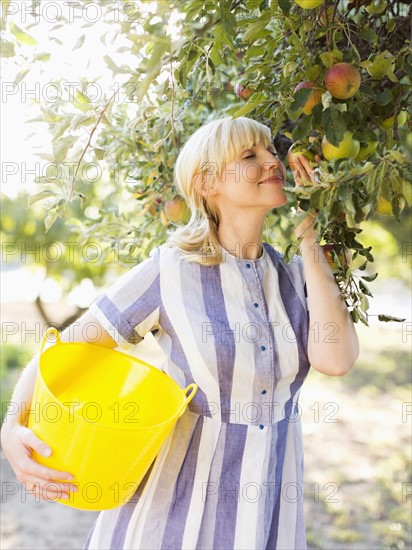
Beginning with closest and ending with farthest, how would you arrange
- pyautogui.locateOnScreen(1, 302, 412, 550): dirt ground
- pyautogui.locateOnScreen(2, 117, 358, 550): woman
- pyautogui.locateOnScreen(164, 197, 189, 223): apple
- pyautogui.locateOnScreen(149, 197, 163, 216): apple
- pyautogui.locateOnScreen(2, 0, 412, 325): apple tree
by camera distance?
pyautogui.locateOnScreen(2, 0, 412, 325): apple tree < pyautogui.locateOnScreen(2, 117, 358, 550): woman < pyautogui.locateOnScreen(164, 197, 189, 223): apple < pyautogui.locateOnScreen(149, 197, 163, 216): apple < pyautogui.locateOnScreen(1, 302, 412, 550): dirt ground

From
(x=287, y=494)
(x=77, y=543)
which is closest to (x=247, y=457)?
(x=287, y=494)

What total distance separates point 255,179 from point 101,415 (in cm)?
65

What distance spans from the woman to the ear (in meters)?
0.01

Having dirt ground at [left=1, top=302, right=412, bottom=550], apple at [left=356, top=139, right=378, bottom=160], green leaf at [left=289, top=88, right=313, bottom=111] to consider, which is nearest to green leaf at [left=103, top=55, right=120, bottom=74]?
green leaf at [left=289, top=88, right=313, bottom=111]

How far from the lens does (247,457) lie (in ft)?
4.36

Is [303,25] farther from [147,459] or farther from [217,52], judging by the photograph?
[147,459]

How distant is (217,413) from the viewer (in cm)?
134

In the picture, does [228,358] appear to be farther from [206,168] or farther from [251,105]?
[251,105]

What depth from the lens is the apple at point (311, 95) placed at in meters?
1.00

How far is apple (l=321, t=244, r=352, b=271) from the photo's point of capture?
3.82 ft

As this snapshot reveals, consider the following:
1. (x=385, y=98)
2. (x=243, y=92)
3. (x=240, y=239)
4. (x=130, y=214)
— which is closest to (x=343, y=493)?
(x=130, y=214)

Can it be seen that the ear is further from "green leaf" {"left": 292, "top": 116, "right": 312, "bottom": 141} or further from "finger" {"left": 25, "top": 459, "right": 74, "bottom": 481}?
"finger" {"left": 25, "top": 459, "right": 74, "bottom": 481}

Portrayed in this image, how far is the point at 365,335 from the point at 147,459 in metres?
8.29

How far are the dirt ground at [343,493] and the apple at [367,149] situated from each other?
235 cm
